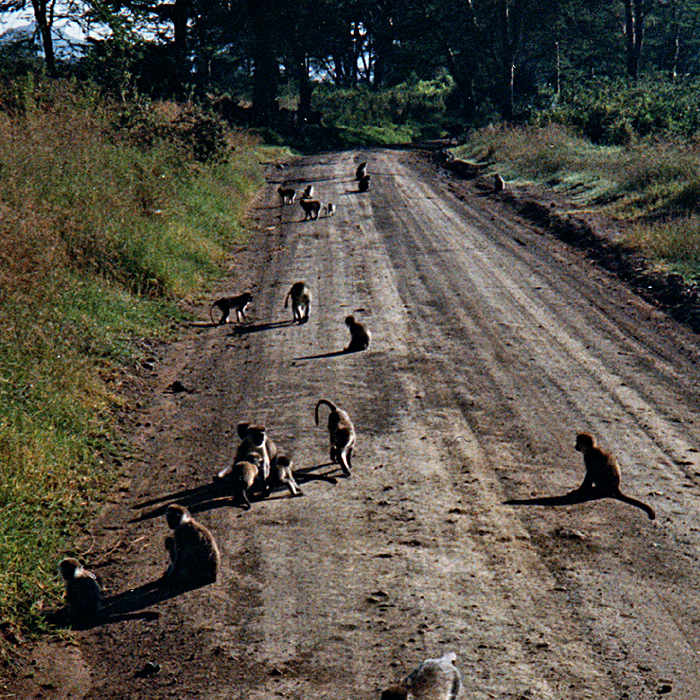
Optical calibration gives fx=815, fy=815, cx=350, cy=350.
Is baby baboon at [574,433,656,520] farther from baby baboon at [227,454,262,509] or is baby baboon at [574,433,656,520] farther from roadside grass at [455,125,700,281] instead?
roadside grass at [455,125,700,281]

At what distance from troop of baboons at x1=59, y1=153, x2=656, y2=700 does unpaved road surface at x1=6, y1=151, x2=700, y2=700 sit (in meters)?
Result: 0.16

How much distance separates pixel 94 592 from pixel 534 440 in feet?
15.7

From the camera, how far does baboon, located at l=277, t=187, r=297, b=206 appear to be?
2533cm

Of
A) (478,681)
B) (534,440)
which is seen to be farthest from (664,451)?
(478,681)

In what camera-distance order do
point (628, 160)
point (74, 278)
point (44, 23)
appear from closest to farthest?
point (74, 278) < point (628, 160) < point (44, 23)

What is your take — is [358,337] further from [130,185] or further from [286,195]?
[286,195]

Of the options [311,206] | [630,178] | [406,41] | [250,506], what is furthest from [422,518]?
[406,41]

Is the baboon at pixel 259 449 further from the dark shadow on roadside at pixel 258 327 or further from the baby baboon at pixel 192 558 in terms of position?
the dark shadow on roadside at pixel 258 327

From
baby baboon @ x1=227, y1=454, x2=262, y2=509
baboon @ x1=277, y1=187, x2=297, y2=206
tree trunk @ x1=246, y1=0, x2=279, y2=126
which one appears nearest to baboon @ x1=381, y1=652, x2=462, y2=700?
baby baboon @ x1=227, y1=454, x2=262, y2=509

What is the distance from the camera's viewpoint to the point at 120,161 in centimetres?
1705

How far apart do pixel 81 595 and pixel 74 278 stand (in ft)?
23.3

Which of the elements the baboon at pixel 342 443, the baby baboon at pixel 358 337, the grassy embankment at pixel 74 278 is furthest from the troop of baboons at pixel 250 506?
the baby baboon at pixel 358 337

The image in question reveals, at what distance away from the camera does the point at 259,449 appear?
7664 mm

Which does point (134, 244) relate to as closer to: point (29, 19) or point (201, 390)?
point (201, 390)
